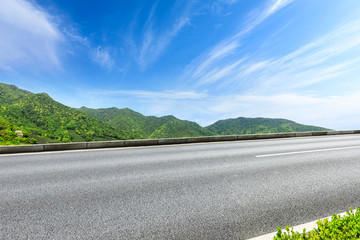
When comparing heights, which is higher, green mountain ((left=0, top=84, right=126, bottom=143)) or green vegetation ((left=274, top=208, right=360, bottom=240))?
green mountain ((left=0, top=84, right=126, bottom=143))

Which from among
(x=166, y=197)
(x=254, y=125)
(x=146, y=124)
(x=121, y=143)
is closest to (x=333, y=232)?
(x=166, y=197)

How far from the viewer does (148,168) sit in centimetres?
586

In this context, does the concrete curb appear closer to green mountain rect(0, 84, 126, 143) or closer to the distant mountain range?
the distant mountain range

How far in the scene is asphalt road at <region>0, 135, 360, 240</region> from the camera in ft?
9.32

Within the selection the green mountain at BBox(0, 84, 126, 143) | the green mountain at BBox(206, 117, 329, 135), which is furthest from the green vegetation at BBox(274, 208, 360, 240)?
the green mountain at BBox(206, 117, 329, 135)

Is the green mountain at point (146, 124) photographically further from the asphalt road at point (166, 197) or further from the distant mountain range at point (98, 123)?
the asphalt road at point (166, 197)

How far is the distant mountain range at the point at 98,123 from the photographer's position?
208ft

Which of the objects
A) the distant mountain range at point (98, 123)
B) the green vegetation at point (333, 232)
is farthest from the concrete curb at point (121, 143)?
the distant mountain range at point (98, 123)

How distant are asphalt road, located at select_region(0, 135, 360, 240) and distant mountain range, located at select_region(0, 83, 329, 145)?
164 feet

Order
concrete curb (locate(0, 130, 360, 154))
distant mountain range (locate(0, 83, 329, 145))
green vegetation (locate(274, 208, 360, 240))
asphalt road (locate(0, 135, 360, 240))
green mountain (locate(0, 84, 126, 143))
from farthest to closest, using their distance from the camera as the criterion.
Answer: distant mountain range (locate(0, 83, 329, 145)) → green mountain (locate(0, 84, 126, 143)) → concrete curb (locate(0, 130, 360, 154)) → asphalt road (locate(0, 135, 360, 240)) → green vegetation (locate(274, 208, 360, 240))

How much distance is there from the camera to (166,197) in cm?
383

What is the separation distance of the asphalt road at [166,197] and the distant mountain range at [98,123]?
49895mm

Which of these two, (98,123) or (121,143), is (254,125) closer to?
(98,123)

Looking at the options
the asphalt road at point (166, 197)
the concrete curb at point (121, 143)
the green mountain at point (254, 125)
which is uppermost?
the green mountain at point (254, 125)
